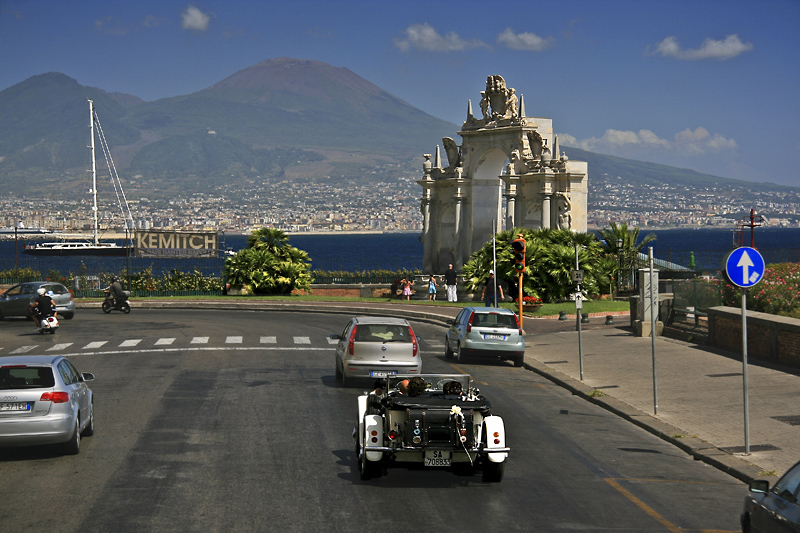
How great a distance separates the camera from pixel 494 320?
2595 cm

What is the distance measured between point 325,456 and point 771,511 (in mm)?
7130

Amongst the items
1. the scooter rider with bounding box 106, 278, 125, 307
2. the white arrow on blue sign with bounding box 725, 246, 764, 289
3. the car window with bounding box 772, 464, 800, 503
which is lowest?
the car window with bounding box 772, 464, 800, 503

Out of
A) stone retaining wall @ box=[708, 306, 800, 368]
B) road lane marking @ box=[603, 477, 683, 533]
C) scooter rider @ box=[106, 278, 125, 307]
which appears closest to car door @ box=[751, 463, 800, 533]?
road lane marking @ box=[603, 477, 683, 533]

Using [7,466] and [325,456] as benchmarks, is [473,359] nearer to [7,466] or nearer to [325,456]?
[325,456]

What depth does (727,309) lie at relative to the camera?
26.4 meters

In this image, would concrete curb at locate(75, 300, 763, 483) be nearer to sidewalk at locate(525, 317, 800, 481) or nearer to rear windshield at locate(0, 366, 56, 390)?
sidewalk at locate(525, 317, 800, 481)

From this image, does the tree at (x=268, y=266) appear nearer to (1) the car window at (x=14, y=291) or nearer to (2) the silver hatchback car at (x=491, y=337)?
(1) the car window at (x=14, y=291)

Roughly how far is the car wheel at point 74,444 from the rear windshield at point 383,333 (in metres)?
7.64

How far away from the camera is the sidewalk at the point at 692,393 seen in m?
14.1

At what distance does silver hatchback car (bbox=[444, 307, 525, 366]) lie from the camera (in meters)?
25.5

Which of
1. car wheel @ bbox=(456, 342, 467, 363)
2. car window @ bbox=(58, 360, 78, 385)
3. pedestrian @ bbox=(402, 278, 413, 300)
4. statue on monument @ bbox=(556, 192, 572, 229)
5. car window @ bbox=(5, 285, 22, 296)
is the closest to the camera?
car window @ bbox=(58, 360, 78, 385)

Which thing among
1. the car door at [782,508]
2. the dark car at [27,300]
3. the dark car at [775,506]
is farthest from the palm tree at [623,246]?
the car door at [782,508]

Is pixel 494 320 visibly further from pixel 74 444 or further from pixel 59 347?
pixel 74 444

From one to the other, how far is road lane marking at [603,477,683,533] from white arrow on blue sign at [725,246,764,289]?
372 cm
